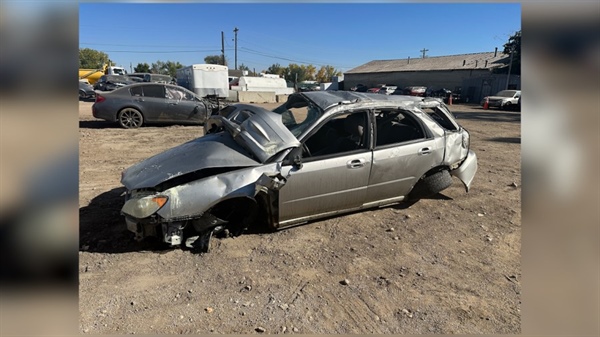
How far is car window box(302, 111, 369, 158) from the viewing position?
404 centimetres

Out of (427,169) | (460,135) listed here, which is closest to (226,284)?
(427,169)

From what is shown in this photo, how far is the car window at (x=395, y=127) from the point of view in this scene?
14.0ft

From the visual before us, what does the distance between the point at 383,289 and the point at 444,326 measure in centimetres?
55

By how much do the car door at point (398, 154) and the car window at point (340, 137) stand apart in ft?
0.57

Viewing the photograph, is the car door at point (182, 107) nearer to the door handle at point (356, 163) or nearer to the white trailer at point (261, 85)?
the door handle at point (356, 163)

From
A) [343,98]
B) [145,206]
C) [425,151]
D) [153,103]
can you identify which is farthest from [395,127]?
[153,103]

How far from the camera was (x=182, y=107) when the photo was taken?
11203 millimetres

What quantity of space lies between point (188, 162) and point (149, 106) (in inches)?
330

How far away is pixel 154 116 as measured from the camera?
10.9 metres

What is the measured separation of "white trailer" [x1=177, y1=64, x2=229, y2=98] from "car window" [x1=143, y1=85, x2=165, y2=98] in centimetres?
1256

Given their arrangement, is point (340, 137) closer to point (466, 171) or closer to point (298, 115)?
point (298, 115)

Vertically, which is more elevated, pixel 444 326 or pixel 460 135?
pixel 460 135

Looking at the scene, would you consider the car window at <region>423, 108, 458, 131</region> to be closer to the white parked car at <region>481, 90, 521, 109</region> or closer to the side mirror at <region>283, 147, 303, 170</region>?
the side mirror at <region>283, 147, 303, 170</region>

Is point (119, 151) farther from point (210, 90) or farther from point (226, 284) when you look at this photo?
point (210, 90)
